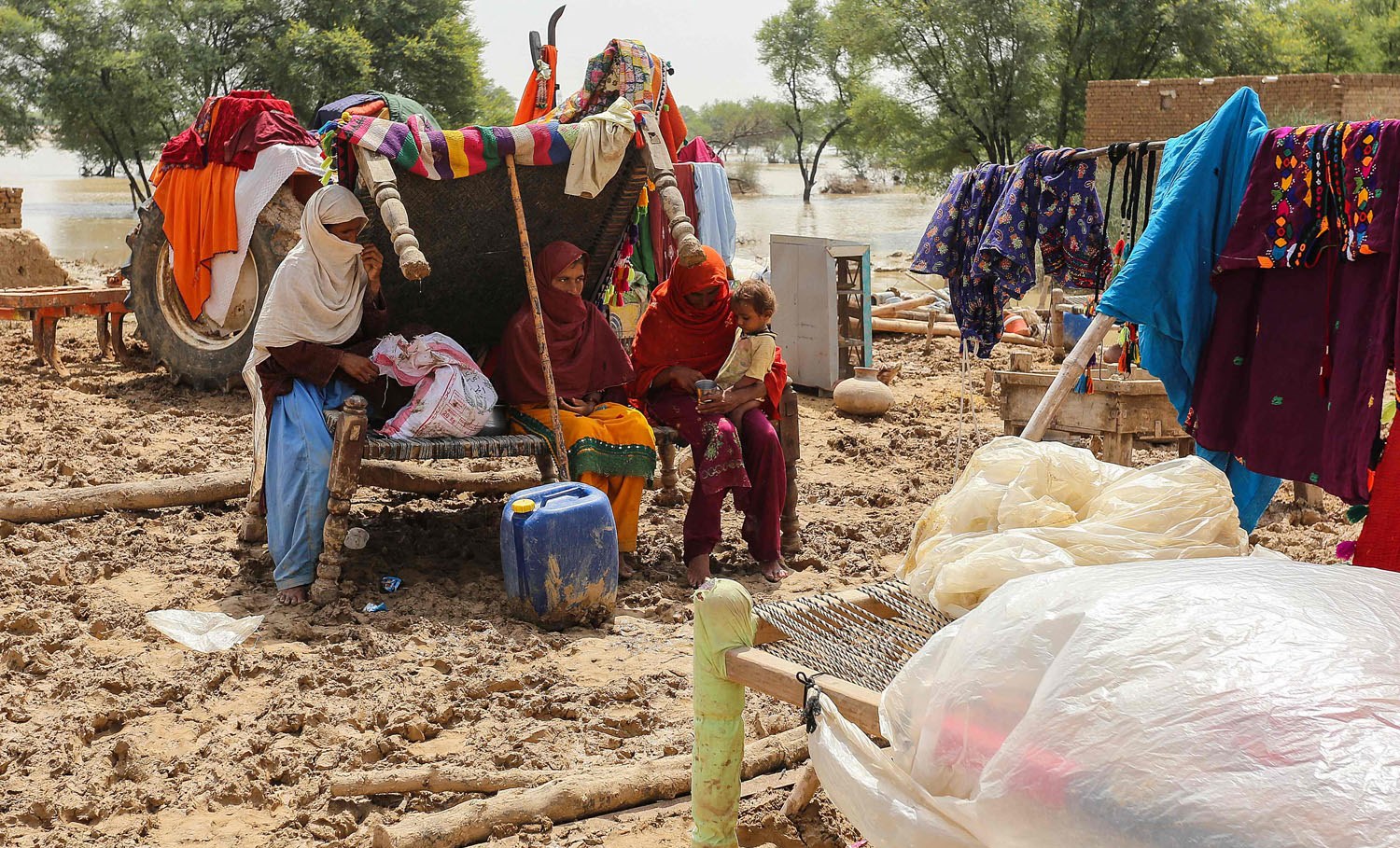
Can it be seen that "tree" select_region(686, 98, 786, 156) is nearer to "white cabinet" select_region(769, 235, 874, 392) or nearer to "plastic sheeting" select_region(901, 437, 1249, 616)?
"white cabinet" select_region(769, 235, 874, 392)

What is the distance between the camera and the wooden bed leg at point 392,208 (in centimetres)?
461

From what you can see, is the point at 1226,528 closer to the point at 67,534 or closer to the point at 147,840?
the point at 147,840

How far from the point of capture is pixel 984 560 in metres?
2.86

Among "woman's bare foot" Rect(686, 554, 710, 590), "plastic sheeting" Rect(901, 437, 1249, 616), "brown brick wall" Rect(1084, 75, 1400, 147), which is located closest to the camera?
"plastic sheeting" Rect(901, 437, 1249, 616)

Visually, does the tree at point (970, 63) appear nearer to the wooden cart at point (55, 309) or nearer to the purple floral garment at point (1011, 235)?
the wooden cart at point (55, 309)

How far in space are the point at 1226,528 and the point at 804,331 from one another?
717 cm

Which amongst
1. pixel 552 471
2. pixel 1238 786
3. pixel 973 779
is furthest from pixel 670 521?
pixel 1238 786

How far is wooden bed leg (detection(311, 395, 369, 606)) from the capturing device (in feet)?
16.1

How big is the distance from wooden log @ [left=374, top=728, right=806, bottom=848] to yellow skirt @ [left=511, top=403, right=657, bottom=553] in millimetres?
1987

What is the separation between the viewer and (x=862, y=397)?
29.7 ft

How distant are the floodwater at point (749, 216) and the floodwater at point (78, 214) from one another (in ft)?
0.08

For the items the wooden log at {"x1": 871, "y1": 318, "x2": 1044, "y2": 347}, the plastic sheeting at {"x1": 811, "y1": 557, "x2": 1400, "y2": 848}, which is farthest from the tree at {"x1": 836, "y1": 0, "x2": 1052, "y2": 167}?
the plastic sheeting at {"x1": 811, "y1": 557, "x2": 1400, "y2": 848}

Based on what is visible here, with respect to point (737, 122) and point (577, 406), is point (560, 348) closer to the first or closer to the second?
point (577, 406)

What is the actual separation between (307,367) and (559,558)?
1481 mm
